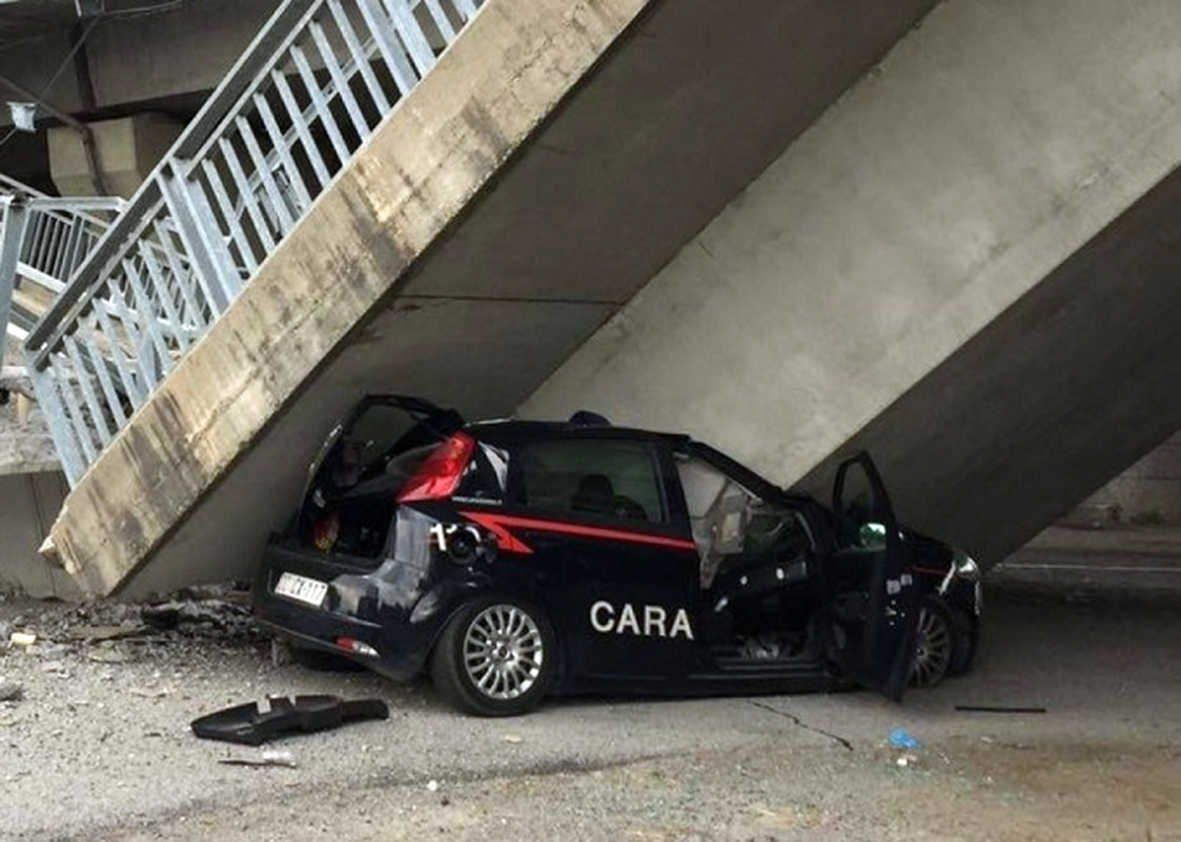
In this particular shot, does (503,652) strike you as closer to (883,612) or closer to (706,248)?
(883,612)

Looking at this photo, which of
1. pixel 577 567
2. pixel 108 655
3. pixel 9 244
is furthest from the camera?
pixel 9 244

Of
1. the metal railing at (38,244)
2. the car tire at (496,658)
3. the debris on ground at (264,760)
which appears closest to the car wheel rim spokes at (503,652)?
the car tire at (496,658)

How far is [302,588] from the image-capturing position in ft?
21.2

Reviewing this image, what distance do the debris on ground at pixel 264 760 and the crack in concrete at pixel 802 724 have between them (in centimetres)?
244

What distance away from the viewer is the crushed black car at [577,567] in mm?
6137

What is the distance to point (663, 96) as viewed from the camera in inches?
233

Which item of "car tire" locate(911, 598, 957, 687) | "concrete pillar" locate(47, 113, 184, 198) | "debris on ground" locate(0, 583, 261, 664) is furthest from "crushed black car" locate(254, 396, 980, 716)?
"concrete pillar" locate(47, 113, 184, 198)

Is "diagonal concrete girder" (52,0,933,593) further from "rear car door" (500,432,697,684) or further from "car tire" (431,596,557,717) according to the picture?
"car tire" (431,596,557,717)

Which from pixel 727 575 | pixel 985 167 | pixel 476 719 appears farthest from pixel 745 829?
pixel 985 167

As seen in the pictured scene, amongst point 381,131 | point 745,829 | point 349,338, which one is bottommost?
point 745,829

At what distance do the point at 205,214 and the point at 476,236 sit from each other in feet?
5.60

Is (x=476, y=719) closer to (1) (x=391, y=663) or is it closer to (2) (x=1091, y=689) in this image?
(1) (x=391, y=663)

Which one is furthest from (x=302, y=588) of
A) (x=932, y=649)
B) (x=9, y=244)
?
(x=932, y=649)

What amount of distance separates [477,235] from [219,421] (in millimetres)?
1666
